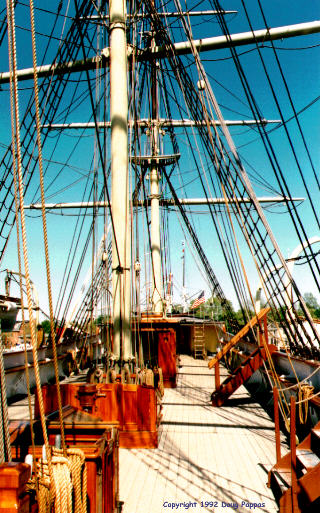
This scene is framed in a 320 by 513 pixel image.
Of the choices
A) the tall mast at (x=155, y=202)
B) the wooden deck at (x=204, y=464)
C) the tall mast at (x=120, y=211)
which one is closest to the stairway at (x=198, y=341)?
the tall mast at (x=155, y=202)

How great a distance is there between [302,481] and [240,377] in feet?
13.8

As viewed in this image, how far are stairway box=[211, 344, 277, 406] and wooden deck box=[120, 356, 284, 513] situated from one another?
0.80ft

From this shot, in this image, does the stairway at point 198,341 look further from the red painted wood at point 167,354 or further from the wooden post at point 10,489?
the wooden post at point 10,489

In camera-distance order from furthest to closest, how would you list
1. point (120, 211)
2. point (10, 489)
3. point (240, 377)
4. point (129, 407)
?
point (240, 377) < point (120, 211) < point (129, 407) < point (10, 489)

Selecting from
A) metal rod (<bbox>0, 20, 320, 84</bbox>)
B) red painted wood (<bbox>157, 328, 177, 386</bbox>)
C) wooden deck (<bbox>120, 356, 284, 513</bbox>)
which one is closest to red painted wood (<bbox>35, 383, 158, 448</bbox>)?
wooden deck (<bbox>120, 356, 284, 513</bbox>)

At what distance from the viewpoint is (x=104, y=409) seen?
19.1ft

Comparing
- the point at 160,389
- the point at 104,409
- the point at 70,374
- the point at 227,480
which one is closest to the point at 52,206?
the point at 70,374

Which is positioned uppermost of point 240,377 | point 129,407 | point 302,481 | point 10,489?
point 10,489

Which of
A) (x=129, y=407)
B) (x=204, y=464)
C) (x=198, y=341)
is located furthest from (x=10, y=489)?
(x=198, y=341)

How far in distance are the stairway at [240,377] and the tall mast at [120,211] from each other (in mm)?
2722

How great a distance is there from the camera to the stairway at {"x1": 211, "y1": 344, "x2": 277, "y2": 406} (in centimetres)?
777

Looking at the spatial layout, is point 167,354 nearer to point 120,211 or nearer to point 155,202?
point 120,211

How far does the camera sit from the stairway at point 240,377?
7.77 metres

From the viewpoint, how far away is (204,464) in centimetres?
497
